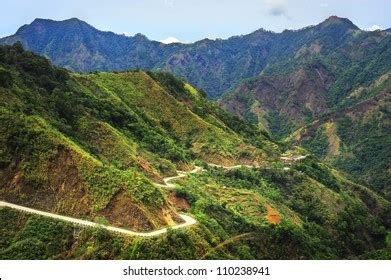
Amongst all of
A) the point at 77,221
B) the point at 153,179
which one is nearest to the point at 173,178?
the point at 153,179

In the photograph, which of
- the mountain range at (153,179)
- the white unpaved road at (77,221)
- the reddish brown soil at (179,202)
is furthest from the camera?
the reddish brown soil at (179,202)

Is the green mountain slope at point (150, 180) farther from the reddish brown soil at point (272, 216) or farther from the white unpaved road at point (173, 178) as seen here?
the white unpaved road at point (173, 178)

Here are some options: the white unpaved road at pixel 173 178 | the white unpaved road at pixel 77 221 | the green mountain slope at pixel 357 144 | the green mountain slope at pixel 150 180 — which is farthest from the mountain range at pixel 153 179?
the green mountain slope at pixel 357 144

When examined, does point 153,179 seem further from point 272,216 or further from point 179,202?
point 272,216

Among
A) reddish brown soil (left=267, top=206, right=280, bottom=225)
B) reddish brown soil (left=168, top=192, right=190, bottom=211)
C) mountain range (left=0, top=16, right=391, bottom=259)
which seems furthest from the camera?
reddish brown soil (left=267, top=206, right=280, bottom=225)

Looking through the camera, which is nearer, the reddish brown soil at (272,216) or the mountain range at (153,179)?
the mountain range at (153,179)

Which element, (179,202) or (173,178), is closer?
(179,202)

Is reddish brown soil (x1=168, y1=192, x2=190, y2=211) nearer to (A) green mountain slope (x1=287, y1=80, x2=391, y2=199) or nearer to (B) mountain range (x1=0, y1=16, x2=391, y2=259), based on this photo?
(B) mountain range (x1=0, y1=16, x2=391, y2=259)

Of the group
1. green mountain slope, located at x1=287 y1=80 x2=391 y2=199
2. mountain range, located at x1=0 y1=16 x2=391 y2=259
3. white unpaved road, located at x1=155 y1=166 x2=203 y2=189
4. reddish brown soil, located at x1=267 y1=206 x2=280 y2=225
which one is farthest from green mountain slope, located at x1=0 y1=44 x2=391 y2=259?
green mountain slope, located at x1=287 y1=80 x2=391 y2=199

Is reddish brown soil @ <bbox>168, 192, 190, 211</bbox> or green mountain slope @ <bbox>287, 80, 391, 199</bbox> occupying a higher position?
green mountain slope @ <bbox>287, 80, 391, 199</bbox>
